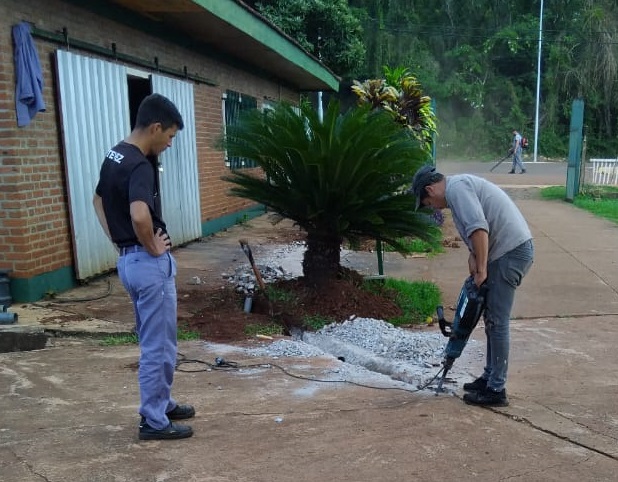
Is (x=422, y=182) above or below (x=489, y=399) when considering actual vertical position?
above

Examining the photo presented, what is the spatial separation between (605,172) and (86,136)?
1778 centimetres

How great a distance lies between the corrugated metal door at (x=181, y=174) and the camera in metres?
8.88

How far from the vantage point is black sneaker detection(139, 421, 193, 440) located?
339cm

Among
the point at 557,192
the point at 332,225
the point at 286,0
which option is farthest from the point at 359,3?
the point at 332,225

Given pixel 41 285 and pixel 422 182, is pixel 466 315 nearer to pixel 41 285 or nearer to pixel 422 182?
pixel 422 182

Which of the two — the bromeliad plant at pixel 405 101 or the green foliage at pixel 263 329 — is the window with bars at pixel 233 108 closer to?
the bromeliad plant at pixel 405 101

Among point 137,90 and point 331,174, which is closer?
point 331,174

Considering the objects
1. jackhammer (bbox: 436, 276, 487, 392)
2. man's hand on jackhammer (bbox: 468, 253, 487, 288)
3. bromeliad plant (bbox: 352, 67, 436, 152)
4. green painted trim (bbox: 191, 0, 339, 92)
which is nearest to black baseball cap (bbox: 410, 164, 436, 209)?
man's hand on jackhammer (bbox: 468, 253, 487, 288)

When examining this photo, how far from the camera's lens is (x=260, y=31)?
951cm

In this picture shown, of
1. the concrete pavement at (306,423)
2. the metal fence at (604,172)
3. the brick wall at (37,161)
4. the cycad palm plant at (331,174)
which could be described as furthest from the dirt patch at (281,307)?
the metal fence at (604,172)

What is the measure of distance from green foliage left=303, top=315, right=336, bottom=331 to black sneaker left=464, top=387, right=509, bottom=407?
2014mm

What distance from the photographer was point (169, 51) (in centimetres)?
921

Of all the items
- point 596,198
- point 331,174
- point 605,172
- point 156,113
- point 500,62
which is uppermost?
point 500,62

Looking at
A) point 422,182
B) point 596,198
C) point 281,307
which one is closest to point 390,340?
point 281,307
